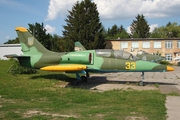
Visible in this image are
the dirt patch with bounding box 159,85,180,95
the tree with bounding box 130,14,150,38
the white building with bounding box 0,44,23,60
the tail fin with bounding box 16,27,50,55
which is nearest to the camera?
the dirt patch with bounding box 159,85,180,95

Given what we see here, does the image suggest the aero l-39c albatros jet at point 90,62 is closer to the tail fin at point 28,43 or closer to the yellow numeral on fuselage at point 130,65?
the yellow numeral on fuselage at point 130,65

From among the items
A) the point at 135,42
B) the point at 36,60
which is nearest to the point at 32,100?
the point at 36,60

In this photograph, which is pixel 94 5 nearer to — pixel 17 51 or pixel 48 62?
pixel 17 51

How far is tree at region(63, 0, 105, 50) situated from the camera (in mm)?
39062

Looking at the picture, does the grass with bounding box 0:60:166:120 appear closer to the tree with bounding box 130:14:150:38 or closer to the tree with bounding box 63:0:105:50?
the tree with bounding box 63:0:105:50

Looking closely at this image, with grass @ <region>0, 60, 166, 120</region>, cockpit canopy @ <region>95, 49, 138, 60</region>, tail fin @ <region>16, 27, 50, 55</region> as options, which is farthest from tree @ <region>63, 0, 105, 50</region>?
grass @ <region>0, 60, 166, 120</region>

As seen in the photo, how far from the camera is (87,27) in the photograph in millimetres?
39500

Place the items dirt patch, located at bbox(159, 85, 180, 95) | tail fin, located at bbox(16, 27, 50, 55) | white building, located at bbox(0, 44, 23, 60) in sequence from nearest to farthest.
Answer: dirt patch, located at bbox(159, 85, 180, 95) < tail fin, located at bbox(16, 27, 50, 55) < white building, located at bbox(0, 44, 23, 60)

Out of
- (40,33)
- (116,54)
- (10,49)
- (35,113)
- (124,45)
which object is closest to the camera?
(35,113)

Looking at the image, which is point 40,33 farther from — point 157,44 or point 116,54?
point 116,54

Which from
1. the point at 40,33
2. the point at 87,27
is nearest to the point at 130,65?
the point at 87,27

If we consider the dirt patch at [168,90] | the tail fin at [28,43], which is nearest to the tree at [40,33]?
the tail fin at [28,43]

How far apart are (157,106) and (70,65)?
270 inches

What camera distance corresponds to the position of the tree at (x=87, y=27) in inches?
1538
